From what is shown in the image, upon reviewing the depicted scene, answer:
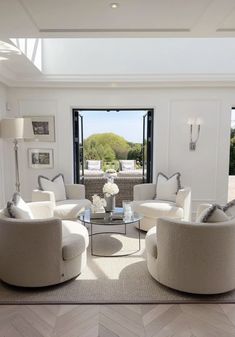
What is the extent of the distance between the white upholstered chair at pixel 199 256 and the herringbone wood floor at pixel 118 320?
206 mm

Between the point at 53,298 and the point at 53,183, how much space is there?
273 cm

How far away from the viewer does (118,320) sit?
247 centimetres

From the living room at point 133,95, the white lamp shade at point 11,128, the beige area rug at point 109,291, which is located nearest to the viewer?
the beige area rug at point 109,291

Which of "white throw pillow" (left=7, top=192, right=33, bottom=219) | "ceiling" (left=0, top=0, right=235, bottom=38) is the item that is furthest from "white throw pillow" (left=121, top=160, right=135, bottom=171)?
"white throw pillow" (left=7, top=192, right=33, bottom=219)

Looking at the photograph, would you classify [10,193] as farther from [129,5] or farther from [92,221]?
[129,5]

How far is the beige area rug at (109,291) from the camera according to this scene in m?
2.75

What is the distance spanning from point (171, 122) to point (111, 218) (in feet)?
9.45

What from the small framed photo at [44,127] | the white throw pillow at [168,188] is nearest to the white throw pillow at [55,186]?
the small framed photo at [44,127]

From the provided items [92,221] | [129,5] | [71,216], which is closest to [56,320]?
[92,221]

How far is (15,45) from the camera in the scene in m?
3.73

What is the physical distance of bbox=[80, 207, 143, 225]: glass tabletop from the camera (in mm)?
3787

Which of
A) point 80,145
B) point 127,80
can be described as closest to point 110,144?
point 80,145

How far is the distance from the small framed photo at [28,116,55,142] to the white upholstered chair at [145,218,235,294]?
3854mm

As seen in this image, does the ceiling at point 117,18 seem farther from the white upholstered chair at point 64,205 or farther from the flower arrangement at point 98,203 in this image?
the white upholstered chair at point 64,205
